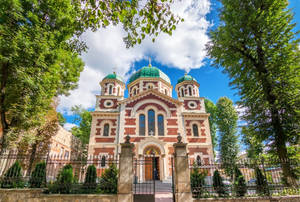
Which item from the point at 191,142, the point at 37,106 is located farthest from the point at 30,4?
the point at 191,142

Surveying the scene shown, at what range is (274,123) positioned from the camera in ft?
28.0

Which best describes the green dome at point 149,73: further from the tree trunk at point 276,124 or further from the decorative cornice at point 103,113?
the tree trunk at point 276,124

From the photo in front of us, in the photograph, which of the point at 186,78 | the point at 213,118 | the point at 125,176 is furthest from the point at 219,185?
the point at 213,118

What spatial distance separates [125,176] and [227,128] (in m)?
22.3

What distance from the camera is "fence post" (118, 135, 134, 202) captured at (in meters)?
6.46

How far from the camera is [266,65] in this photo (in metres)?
9.06

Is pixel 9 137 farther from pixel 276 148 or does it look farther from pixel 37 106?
pixel 276 148

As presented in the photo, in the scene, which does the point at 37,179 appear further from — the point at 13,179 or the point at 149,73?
the point at 149,73

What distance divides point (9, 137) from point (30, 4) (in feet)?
25.2

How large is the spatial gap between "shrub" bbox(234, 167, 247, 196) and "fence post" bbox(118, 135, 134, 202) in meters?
4.71

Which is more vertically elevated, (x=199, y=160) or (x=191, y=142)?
(x=191, y=142)

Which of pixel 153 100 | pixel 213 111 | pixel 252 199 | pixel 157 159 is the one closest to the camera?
pixel 252 199

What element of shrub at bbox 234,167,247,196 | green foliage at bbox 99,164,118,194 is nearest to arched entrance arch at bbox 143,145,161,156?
green foliage at bbox 99,164,118,194

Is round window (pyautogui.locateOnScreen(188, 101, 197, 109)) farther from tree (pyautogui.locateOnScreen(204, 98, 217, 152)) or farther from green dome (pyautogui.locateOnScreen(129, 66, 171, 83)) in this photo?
tree (pyautogui.locateOnScreen(204, 98, 217, 152))
